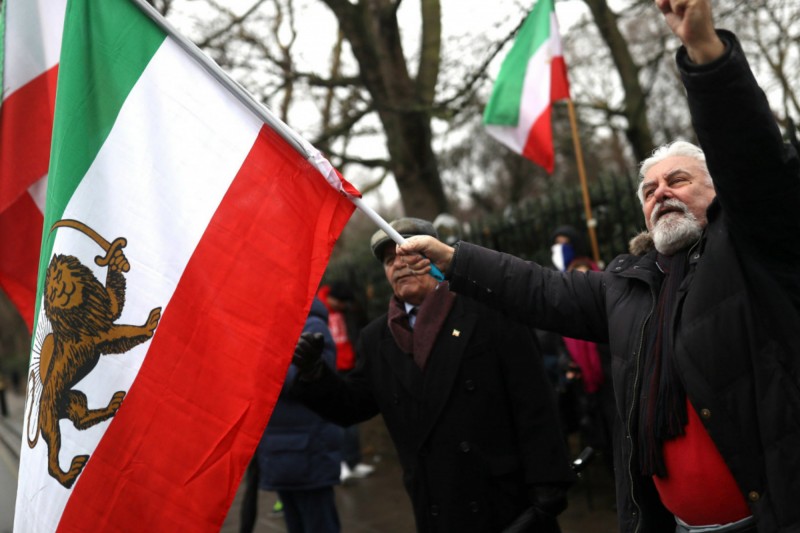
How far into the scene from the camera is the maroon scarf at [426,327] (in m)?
3.29

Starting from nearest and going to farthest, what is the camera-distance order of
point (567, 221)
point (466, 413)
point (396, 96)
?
point (466, 413), point (567, 221), point (396, 96)

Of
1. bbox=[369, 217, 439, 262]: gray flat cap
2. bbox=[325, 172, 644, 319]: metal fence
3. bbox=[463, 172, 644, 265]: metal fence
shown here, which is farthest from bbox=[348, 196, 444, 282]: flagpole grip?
bbox=[325, 172, 644, 319]: metal fence

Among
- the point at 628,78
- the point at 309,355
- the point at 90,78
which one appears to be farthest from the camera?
the point at 628,78

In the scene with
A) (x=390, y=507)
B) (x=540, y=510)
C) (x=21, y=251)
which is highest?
(x=21, y=251)

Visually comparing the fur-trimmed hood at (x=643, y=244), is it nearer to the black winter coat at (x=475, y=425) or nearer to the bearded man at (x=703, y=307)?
the bearded man at (x=703, y=307)

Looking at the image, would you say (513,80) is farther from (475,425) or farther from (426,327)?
(475,425)

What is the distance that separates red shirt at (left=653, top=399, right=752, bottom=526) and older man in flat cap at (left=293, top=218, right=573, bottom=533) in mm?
918

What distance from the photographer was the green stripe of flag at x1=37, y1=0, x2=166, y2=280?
9.11ft

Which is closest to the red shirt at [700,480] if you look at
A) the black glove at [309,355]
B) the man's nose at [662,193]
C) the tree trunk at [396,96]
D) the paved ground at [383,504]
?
the man's nose at [662,193]

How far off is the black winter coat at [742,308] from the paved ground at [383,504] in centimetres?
406

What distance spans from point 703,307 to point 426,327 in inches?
54.6

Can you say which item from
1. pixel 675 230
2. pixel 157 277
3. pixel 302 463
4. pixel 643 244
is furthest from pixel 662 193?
pixel 302 463

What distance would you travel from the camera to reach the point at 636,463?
2344 mm

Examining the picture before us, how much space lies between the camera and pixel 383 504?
7.48 metres
